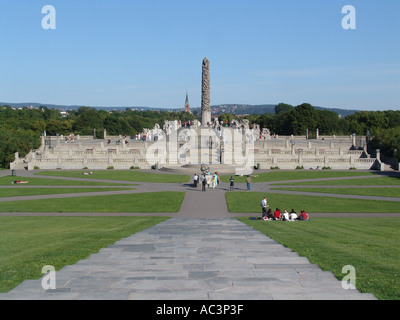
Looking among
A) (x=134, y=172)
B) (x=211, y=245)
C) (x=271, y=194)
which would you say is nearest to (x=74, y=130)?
(x=134, y=172)

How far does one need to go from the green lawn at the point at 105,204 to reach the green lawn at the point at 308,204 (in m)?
4.86

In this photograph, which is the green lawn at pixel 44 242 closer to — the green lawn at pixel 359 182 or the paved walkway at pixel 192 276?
the paved walkway at pixel 192 276

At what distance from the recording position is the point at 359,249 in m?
14.7

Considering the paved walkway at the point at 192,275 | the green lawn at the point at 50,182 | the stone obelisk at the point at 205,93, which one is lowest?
the green lawn at the point at 50,182

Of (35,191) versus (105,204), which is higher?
(35,191)

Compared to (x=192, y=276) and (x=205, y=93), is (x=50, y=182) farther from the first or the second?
(x=205, y=93)

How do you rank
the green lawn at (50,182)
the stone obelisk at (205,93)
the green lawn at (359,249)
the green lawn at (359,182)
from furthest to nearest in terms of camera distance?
the stone obelisk at (205,93) < the green lawn at (359,182) < the green lawn at (50,182) < the green lawn at (359,249)

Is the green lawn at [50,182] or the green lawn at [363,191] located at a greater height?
the green lawn at [50,182]

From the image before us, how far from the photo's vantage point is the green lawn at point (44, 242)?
1124 cm

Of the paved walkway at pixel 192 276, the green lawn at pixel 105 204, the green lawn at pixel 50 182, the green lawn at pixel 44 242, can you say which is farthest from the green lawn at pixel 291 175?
the paved walkway at pixel 192 276

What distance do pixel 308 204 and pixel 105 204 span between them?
15921 mm

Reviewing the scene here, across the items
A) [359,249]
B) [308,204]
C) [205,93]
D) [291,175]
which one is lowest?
[308,204]

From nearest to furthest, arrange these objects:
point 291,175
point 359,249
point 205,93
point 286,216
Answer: point 359,249 < point 286,216 < point 291,175 < point 205,93

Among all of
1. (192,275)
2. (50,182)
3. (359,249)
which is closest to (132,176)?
(50,182)
